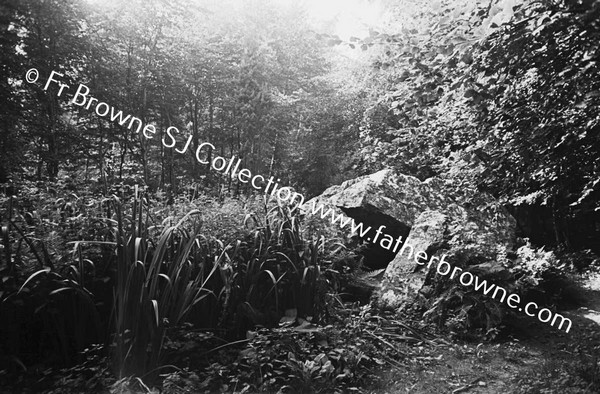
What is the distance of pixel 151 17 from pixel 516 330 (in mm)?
8604

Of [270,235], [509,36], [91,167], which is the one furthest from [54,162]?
[509,36]

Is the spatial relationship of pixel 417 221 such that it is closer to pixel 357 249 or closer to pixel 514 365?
pixel 357 249

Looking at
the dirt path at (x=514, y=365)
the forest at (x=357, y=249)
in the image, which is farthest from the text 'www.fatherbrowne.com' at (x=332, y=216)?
the dirt path at (x=514, y=365)

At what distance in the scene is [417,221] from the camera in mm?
4902

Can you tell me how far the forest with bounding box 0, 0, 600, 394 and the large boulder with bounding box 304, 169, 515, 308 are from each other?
0.03 metres

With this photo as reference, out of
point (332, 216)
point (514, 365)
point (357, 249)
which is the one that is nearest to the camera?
point (514, 365)

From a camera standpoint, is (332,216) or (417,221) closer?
(417,221)

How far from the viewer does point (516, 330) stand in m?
3.67

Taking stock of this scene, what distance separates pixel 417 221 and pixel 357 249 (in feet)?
2.60

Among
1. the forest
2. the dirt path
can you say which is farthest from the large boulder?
the dirt path

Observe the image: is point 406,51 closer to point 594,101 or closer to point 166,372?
point 594,101

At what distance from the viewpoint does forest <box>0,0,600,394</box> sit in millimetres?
2256

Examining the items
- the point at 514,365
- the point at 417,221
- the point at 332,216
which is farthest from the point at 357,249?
the point at 514,365

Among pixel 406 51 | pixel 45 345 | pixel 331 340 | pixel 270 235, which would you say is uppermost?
pixel 406 51
